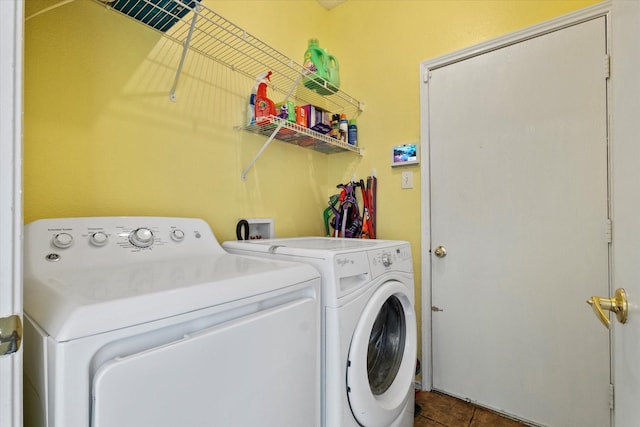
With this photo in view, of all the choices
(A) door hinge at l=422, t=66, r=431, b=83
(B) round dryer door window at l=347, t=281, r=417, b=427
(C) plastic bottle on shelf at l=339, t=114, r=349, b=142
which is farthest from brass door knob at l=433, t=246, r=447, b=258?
(A) door hinge at l=422, t=66, r=431, b=83

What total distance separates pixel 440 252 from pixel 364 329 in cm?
101

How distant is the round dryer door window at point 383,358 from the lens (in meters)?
1.08

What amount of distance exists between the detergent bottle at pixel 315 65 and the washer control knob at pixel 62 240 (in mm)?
1471

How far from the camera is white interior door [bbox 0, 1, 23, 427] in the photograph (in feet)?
1.30

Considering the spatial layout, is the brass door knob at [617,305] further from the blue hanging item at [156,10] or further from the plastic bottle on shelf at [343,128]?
the plastic bottle on shelf at [343,128]

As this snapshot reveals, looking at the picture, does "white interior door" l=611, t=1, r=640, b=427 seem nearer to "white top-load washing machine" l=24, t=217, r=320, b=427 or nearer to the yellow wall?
"white top-load washing machine" l=24, t=217, r=320, b=427

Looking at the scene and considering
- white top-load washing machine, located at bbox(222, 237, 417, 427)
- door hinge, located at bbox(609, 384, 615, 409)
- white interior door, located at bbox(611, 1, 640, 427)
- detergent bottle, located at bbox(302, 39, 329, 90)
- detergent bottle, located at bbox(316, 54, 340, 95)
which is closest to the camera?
white interior door, located at bbox(611, 1, 640, 427)

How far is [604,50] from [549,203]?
2.56 feet

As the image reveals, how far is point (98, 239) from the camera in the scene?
1.01m

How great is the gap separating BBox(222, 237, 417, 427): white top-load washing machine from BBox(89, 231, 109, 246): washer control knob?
527mm

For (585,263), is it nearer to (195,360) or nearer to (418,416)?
(418,416)

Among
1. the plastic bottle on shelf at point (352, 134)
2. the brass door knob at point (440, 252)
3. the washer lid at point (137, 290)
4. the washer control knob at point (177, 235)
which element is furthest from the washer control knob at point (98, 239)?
the brass door knob at point (440, 252)

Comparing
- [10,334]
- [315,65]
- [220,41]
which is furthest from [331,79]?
[10,334]

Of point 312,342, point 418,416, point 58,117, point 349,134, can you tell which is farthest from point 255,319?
point 349,134
